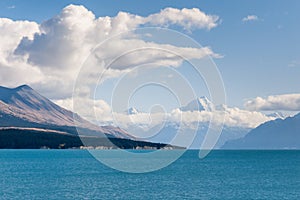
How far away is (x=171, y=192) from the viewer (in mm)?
117938

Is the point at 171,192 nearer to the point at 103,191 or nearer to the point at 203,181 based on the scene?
the point at 103,191

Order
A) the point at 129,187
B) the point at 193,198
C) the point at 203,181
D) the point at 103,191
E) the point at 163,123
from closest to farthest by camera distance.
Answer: the point at 163,123, the point at 193,198, the point at 103,191, the point at 129,187, the point at 203,181

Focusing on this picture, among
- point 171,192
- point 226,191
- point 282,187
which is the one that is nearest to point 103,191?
point 171,192

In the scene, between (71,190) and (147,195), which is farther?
(71,190)

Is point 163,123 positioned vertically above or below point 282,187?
above

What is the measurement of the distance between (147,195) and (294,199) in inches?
1502

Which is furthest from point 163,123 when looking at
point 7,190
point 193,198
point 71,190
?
point 7,190

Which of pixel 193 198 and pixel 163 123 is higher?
pixel 163 123

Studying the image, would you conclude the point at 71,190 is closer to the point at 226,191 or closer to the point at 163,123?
the point at 226,191

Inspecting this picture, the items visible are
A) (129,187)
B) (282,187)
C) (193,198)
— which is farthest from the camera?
(282,187)

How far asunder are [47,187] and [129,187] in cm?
2377

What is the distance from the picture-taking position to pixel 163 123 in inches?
2972

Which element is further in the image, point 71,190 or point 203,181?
point 203,181

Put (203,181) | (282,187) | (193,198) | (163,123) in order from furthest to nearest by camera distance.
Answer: (203,181) < (282,187) < (193,198) < (163,123)
